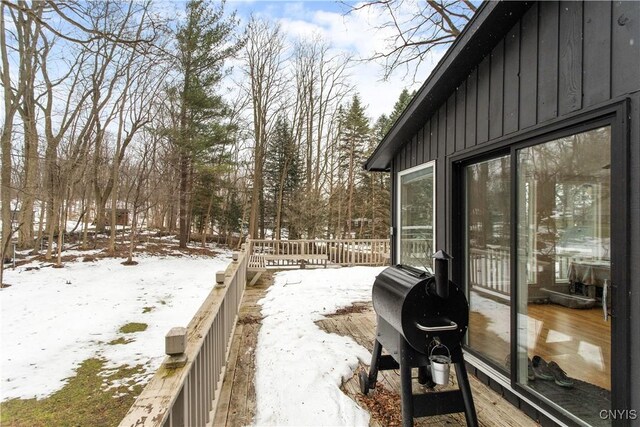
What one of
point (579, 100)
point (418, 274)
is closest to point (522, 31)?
point (579, 100)

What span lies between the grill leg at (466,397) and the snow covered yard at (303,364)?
64cm

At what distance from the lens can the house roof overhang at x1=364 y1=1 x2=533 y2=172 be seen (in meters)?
2.32

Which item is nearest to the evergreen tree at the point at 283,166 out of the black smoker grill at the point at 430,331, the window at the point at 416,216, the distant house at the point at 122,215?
the distant house at the point at 122,215

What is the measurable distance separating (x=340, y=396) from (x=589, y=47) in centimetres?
271

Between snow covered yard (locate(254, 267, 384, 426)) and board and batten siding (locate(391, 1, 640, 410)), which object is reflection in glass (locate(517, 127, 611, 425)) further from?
snow covered yard (locate(254, 267, 384, 426))

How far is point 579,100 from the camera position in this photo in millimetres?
1843

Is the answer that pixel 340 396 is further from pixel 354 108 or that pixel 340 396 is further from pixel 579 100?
pixel 354 108

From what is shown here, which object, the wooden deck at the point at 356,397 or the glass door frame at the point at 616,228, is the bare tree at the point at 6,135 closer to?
the wooden deck at the point at 356,397

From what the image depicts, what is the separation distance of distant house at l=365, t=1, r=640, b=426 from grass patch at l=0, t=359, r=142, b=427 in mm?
3632

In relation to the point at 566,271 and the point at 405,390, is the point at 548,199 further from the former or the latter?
the point at 405,390

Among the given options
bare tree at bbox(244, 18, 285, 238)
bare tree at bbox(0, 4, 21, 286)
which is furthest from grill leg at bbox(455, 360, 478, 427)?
bare tree at bbox(244, 18, 285, 238)

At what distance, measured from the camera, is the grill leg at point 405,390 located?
192cm

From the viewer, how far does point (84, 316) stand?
6.21m

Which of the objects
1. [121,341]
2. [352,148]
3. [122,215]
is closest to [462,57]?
[121,341]
